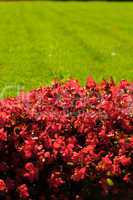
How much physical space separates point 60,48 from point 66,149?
39.4 feet

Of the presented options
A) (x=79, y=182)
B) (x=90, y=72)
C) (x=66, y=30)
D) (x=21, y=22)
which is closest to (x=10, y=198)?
(x=79, y=182)

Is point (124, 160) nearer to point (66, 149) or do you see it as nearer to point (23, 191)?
point (66, 149)

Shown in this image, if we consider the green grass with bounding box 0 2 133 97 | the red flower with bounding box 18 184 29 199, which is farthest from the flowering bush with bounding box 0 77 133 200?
the green grass with bounding box 0 2 133 97

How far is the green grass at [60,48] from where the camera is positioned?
14.9m

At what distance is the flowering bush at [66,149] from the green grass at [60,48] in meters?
4.09

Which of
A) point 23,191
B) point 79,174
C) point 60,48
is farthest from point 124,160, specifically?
point 60,48

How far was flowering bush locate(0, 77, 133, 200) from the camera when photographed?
7277 millimetres

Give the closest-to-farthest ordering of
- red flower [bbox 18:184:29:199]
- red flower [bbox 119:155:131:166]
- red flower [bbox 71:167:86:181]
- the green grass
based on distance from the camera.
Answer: red flower [bbox 18:184:29:199], red flower [bbox 71:167:86:181], red flower [bbox 119:155:131:166], the green grass

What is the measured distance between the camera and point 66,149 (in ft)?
24.2

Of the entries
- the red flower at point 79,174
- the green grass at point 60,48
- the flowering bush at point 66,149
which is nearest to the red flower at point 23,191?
the flowering bush at point 66,149

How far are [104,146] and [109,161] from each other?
1.47ft

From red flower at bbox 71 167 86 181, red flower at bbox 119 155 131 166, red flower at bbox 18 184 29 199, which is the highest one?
red flower at bbox 119 155 131 166

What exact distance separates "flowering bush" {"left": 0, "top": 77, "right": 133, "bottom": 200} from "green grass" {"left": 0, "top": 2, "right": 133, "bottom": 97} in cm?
409

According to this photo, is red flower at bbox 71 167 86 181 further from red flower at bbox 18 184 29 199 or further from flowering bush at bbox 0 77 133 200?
red flower at bbox 18 184 29 199
